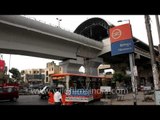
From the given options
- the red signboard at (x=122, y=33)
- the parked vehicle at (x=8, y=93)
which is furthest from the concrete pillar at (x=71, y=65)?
the red signboard at (x=122, y=33)

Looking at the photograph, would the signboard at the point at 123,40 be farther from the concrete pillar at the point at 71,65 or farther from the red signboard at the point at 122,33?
the concrete pillar at the point at 71,65

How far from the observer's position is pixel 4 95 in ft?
83.7

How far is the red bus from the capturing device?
20.2 metres

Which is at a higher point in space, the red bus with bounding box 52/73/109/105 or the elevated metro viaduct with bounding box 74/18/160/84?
the elevated metro viaduct with bounding box 74/18/160/84

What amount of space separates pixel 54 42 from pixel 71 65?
883 cm

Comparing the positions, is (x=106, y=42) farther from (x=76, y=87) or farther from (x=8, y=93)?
(x=8, y=93)

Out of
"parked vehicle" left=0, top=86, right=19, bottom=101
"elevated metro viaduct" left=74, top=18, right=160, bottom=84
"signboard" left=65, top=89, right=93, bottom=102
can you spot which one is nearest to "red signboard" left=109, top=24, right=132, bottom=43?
"signboard" left=65, top=89, right=93, bottom=102

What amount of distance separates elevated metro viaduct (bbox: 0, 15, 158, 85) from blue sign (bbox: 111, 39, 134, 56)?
13.1m

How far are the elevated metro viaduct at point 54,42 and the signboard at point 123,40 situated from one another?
13.0m

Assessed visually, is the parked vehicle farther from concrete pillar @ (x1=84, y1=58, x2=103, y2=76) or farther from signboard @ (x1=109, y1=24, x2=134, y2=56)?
concrete pillar @ (x1=84, y1=58, x2=103, y2=76)

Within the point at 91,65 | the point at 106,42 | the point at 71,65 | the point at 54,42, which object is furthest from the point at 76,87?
the point at 106,42
